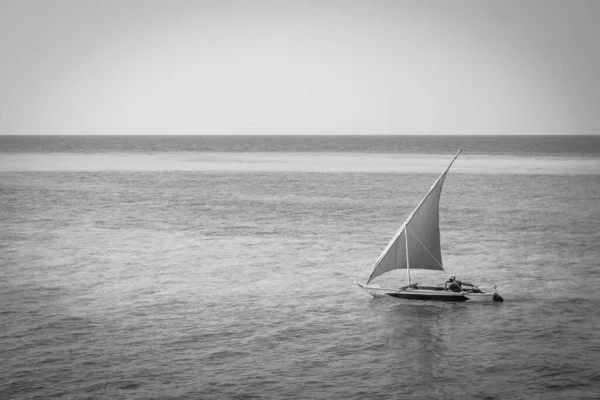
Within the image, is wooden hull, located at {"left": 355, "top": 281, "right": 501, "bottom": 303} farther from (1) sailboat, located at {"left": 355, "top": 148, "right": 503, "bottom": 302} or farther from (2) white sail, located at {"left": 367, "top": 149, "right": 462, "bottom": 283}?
(2) white sail, located at {"left": 367, "top": 149, "right": 462, "bottom": 283}

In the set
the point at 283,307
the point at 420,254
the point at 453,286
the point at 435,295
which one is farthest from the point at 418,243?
the point at 283,307

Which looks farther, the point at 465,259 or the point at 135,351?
the point at 465,259

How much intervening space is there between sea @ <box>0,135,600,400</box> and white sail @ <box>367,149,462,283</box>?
2.44 meters

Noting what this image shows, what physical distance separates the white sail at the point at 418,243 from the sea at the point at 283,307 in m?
2.44

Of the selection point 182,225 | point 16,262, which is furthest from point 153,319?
point 182,225

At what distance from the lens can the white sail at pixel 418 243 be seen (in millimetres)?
39125

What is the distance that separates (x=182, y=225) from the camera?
7088cm

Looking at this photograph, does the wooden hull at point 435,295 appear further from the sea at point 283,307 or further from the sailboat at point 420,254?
the sea at point 283,307

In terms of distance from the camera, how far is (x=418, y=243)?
40000 millimetres

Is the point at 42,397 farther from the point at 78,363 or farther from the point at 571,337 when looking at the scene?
the point at 571,337

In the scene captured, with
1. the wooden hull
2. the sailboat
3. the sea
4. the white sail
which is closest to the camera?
the sea

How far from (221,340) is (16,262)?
2508 centimetres

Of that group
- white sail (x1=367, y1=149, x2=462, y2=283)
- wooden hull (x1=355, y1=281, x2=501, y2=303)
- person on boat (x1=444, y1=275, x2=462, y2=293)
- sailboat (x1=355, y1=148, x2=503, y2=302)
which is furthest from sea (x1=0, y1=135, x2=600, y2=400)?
white sail (x1=367, y1=149, x2=462, y2=283)

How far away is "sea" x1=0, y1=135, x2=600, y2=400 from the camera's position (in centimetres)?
2777
